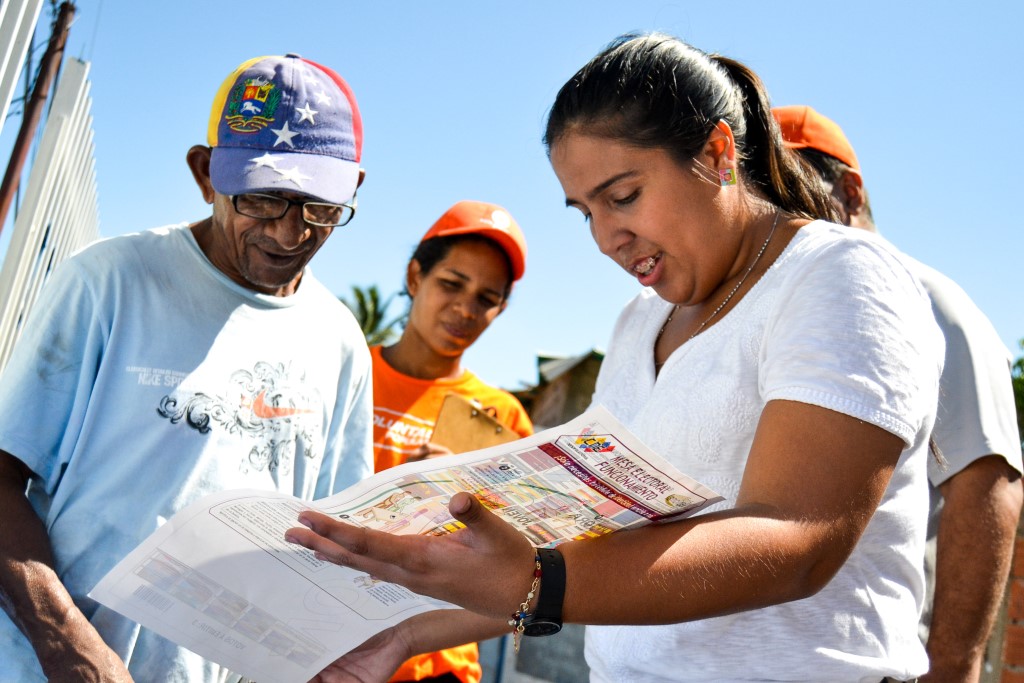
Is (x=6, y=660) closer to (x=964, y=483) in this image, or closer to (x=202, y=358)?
(x=202, y=358)

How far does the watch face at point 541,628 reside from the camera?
1.21 m

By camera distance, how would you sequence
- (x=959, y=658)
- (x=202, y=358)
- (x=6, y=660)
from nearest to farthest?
(x=6, y=660), (x=202, y=358), (x=959, y=658)

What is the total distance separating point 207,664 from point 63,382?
27.3 inches

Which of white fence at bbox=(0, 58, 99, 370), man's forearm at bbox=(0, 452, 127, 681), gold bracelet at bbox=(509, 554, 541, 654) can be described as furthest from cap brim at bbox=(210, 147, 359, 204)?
white fence at bbox=(0, 58, 99, 370)

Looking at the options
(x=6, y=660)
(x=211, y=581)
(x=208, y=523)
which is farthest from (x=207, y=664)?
(x=208, y=523)

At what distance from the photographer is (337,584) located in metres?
1.62

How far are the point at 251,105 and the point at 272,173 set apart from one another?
200 millimetres

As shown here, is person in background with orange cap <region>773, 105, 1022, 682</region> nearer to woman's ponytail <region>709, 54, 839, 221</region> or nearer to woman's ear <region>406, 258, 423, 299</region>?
woman's ponytail <region>709, 54, 839, 221</region>

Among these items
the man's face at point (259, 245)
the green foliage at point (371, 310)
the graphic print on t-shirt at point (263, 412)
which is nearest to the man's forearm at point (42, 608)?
the graphic print on t-shirt at point (263, 412)

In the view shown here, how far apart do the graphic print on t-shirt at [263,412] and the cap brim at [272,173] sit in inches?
16.8

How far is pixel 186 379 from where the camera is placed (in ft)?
6.81

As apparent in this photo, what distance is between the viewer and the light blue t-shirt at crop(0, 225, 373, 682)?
6.35 feet

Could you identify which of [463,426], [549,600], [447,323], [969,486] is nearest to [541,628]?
[549,600]

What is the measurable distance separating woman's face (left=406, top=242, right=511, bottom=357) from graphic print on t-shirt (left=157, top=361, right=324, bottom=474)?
156 centimetres
